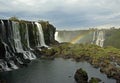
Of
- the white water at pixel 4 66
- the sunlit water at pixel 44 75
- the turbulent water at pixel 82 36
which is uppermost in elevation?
the turbulent water at pixel 82 36

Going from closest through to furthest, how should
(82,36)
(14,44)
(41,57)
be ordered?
(14,44), (41,57), (82,36)

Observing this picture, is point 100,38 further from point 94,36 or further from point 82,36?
point 82,36

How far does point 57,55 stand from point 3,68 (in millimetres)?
23905

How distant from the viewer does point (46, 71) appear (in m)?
50.2

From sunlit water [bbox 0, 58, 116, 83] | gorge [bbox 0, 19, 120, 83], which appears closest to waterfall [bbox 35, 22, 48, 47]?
gorge [bbox 0, 19, 120, 83]

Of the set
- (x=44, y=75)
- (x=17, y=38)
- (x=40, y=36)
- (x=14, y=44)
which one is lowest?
(x=44, y=75)

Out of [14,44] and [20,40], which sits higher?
[20,40]

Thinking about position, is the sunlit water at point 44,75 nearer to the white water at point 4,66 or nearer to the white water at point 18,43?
the white water at point 4,66

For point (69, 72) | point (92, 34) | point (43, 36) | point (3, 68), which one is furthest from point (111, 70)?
point (92, 34)

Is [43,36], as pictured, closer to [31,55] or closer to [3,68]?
[31,55]

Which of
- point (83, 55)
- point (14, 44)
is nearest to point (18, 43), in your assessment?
point (14, 44)

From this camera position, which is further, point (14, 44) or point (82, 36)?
point (82, 36)

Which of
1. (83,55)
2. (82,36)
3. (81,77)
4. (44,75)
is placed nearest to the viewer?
(81,77)

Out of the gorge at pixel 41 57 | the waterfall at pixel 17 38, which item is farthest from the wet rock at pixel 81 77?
the waterfall at pixel 17 38
